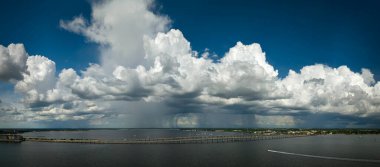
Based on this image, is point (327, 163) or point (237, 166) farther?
point (327, 163)

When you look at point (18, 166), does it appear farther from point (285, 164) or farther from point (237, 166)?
point (285, 164)

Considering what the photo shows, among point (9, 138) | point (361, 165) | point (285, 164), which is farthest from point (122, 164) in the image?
point (9, 138)

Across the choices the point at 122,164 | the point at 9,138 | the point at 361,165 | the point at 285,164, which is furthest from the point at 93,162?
the point at 9,138

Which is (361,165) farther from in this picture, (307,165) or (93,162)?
(93,162)

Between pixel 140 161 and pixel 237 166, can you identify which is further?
pixel 140 161

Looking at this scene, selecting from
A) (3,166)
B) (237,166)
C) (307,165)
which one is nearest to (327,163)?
(307,165)

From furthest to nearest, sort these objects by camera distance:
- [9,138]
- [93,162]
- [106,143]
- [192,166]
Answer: [9,138] → [106,143] → [93,162] → [192,166]

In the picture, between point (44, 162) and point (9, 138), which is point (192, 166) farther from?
point (9, 138)

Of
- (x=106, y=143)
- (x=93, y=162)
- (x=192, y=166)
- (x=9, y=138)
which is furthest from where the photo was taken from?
(x=9, y=138)
